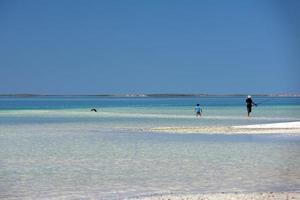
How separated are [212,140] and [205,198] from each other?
13656mm

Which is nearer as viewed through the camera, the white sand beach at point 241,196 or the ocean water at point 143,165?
the white sand beach at point 241,196

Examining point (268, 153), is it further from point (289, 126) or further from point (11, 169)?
point (289, 126)

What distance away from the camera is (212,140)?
25250 mm

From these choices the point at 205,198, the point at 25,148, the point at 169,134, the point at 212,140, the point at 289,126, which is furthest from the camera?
the point at 289,126

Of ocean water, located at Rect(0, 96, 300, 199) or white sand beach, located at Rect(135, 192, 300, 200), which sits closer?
white sand beach, located at Rect(135, 192, 300, 200)

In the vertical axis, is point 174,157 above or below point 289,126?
below

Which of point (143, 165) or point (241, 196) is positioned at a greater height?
point (143, 165)

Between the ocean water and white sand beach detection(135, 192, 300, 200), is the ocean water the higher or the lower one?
the higher one

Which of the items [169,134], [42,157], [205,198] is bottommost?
[205,198]

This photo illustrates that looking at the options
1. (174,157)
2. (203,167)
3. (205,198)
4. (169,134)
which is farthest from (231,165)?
(169,134)

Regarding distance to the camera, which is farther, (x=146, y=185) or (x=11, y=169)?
(x=11, y=169)

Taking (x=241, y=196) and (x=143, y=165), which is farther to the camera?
(x=143, y=165)

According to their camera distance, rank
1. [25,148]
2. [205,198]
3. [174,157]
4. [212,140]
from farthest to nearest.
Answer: [212,140], [25,148], [174,157], [205,198]

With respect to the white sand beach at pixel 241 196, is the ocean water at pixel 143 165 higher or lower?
higher
